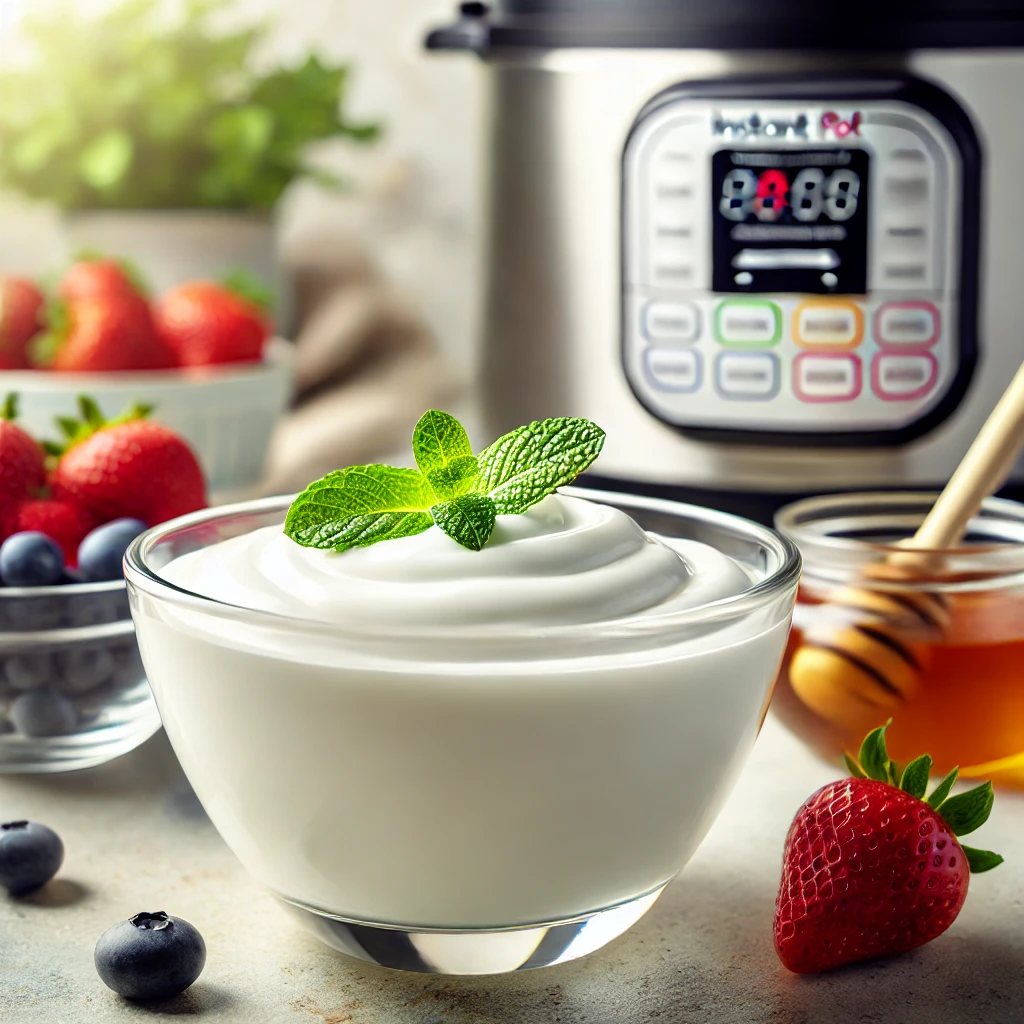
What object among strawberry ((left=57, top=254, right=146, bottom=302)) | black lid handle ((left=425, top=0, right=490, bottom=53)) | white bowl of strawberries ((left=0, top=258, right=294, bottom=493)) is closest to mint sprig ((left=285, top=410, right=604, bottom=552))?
black lid handle ((left=425, top=0, right=490, bottom=53))

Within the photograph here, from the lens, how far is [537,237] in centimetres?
117

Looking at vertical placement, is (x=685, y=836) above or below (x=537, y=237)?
below

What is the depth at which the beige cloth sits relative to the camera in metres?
1.65

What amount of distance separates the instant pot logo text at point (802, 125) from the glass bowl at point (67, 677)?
0.52m

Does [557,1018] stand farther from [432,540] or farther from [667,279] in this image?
[667,279]

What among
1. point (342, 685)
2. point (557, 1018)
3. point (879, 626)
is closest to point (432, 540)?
point (342, 685)

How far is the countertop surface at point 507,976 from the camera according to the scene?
25.9 inches

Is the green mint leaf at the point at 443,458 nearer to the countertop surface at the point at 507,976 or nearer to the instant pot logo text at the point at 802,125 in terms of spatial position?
the countertop surface at the point at 507,976

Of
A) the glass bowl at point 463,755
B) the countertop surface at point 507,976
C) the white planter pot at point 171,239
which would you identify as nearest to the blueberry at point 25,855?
the countertop surface at point 507,976

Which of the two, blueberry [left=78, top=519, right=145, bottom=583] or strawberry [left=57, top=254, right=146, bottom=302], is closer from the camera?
blueberry [left=78, top=519, right=145, bottom=583]

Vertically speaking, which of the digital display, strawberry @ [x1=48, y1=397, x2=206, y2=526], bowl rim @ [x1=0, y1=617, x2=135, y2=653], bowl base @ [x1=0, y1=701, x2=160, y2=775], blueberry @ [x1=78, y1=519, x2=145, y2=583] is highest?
the digital display

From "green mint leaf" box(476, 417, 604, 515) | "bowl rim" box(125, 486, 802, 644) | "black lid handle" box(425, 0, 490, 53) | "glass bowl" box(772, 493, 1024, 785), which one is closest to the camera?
"bowl rim" box(125, 486, 802, 644)

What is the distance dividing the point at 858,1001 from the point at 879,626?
27 cm

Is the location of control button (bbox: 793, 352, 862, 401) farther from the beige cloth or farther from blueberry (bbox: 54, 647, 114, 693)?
the beige cloth
